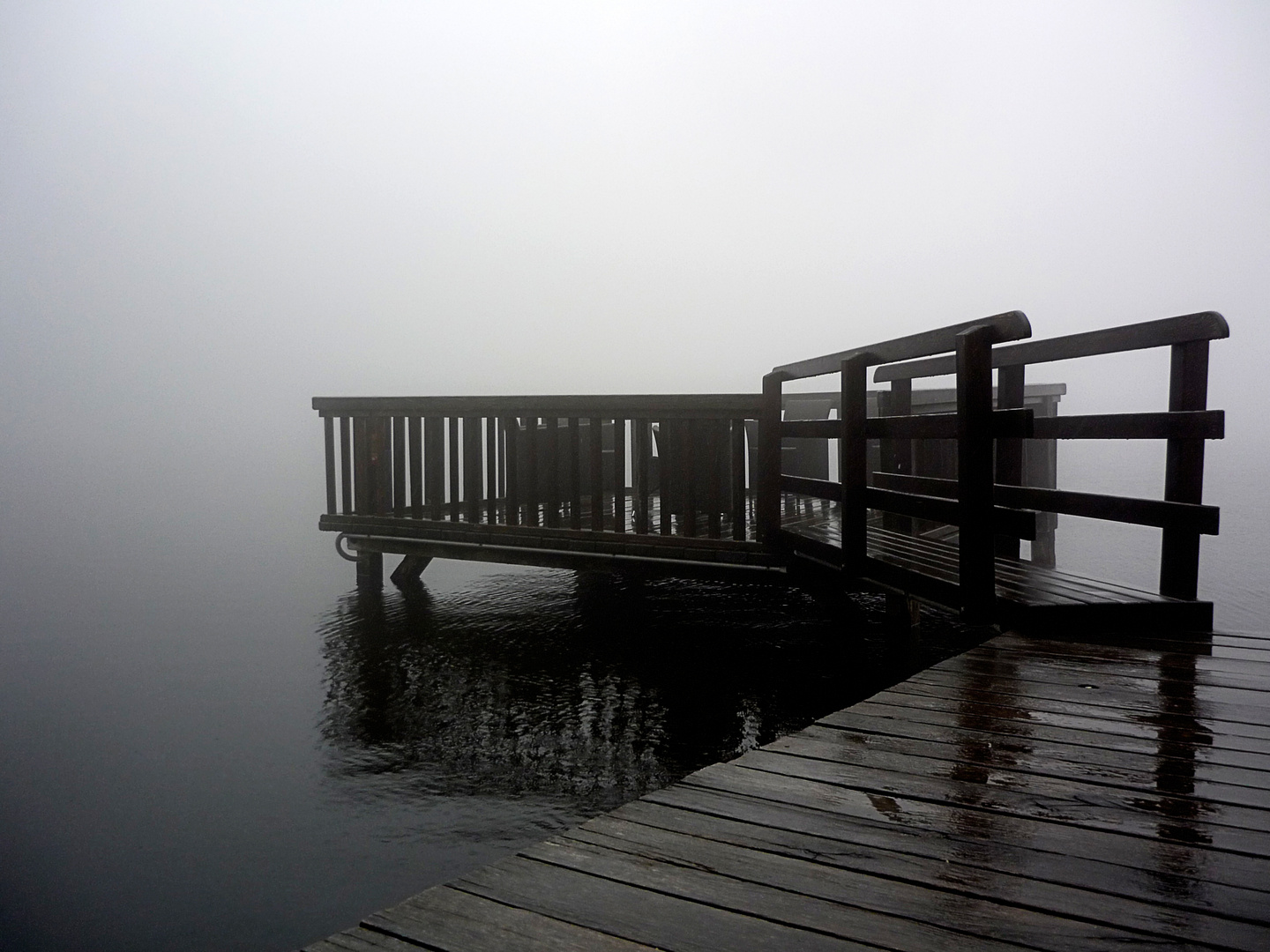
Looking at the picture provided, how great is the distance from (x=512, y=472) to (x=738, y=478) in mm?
1661

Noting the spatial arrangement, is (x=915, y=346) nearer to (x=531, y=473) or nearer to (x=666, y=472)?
(x=666, y=472)

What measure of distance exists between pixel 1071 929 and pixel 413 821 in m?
2.23

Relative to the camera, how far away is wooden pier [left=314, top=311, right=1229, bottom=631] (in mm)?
3113

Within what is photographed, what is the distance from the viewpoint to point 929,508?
3.47 m

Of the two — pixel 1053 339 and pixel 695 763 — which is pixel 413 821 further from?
pixel 1053 339

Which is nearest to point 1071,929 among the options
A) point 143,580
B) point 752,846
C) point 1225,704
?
point 752,846

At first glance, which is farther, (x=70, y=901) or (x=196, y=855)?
(x=196, y=855)

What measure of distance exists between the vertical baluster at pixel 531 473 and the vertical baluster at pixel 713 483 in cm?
127

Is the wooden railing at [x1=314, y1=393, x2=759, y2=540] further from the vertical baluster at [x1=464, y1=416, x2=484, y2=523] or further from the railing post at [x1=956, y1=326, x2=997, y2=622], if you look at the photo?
the railing post at [x1=956, y1=326, x2=997, y2=622]

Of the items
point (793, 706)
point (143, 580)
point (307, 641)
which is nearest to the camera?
point (793, 706)

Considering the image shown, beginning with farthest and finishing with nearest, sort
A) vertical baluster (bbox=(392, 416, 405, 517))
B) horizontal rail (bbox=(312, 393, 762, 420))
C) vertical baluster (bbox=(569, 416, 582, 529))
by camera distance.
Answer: vertical baluster (bbox=(392, 416, 405, 517)) < vertical baluster (bbox=(569, 416, 582, 529)) < horizontal rail (bbox=(312, 393, 762, 420))

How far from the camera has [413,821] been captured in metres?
2.98

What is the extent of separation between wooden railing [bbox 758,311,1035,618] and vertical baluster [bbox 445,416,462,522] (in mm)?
2408

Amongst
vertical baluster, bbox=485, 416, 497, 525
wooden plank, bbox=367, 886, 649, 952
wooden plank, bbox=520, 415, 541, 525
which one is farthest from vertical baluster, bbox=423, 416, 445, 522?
wooden plank, bbox=367, 886, 649, 952
